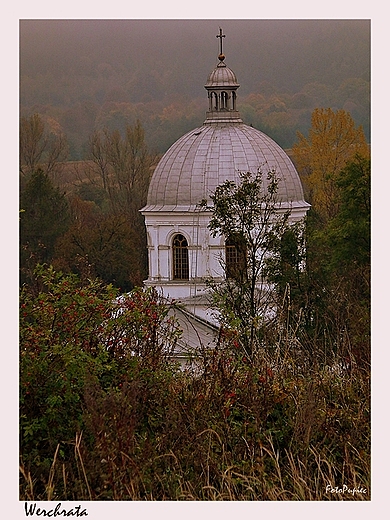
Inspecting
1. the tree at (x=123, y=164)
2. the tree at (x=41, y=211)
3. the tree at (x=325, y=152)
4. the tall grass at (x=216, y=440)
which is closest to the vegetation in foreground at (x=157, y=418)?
the tall grass at (x=216, y=440)

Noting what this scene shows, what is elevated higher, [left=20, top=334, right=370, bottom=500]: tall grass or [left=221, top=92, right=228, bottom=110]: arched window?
[left=221, top=92, right=228, bottom=110]: arched window

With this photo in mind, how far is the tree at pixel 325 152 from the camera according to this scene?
27125 millimetres

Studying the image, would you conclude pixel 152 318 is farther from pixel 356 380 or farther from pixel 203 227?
pixel 203 227

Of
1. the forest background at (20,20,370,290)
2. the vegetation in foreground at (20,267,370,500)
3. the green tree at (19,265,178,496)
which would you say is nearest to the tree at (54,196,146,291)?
the forest background at (20,20,370,290)

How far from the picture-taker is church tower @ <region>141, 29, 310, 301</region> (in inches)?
971

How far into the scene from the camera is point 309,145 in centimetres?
3047

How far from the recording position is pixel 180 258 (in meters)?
25.2

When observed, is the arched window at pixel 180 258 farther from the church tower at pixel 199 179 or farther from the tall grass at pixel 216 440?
the tall grass at pixel 216 440

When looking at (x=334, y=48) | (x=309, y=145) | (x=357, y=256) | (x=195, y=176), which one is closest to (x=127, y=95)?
(x=309, y=145)

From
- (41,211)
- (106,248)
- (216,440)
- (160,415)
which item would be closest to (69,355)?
(160,415)

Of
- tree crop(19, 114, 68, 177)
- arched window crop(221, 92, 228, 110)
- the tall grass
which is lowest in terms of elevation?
the tall grass

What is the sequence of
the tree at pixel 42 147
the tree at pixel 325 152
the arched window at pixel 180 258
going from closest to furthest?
the arched window at pixel 180 258, the tree at pixel 42 147, the tree at pixel 325 152

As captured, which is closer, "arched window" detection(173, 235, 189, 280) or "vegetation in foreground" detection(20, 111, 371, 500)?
"vegetation in foreground" detection(20, 111, 371, 500)

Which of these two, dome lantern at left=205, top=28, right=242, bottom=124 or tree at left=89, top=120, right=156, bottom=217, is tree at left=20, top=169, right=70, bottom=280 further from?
dome lantern at left=205, top=28, right=242, bottom=124
